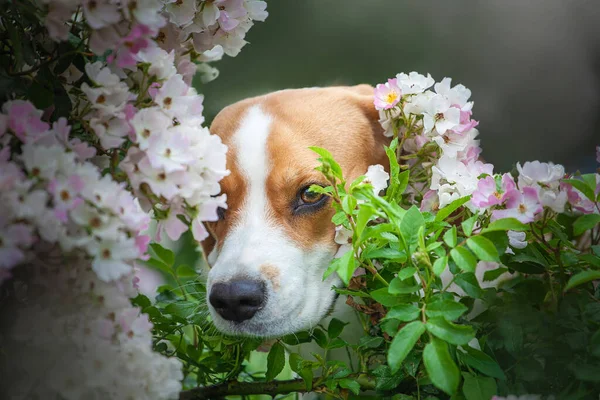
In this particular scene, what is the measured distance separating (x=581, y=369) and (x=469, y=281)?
0.27 metres

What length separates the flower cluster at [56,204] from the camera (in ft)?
3.32

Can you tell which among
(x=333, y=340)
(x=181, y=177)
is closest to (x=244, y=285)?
(x=333, y=340)

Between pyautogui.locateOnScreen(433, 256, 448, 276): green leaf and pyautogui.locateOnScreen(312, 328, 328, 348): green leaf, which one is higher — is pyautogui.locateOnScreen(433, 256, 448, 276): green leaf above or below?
above

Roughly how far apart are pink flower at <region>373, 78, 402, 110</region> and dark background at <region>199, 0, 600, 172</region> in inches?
34.3

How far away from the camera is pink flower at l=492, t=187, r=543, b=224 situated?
1345mm

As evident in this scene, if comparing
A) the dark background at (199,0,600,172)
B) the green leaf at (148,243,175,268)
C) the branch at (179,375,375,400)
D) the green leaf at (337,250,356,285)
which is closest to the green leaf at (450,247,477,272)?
the green leaf at (337,250,356,285)

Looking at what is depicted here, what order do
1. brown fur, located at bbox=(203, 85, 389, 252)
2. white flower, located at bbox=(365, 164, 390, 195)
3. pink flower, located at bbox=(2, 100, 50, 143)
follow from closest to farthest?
pink flower, located at bbox=(2, 100, 50, 143), white flower, located at bbox=(365, 164, 390, 195), brown fur, located at bbox=(203, 85, 389, 252)

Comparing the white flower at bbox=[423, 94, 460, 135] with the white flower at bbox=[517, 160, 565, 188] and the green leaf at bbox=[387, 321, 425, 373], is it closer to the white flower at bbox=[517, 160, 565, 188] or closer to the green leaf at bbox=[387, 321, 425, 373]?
the white flower at bbox=[517, 160, 565, 188]

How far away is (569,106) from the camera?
272 cm

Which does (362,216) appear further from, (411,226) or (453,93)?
(453,93)

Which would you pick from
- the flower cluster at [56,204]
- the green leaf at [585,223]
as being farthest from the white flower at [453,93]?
the flower cluster at [56,204]

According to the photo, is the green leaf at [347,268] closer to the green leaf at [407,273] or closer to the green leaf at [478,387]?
the green leaf at [407,273]

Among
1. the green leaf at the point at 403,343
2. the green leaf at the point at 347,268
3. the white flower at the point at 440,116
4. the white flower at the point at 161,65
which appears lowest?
the green leaf at the point at 403,343

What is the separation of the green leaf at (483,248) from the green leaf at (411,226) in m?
0.12
